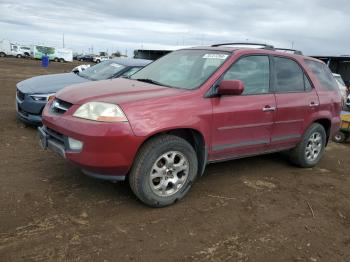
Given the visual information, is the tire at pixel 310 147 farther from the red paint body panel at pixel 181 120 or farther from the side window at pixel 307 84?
the side window at pixel 307 84

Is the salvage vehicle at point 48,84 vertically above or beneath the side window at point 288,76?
beneath

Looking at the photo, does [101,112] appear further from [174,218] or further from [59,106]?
[174,218]

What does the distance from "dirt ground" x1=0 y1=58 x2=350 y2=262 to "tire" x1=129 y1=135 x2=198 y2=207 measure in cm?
16

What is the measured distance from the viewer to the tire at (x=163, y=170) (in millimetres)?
3869

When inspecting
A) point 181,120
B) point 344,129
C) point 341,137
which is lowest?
point 341,137

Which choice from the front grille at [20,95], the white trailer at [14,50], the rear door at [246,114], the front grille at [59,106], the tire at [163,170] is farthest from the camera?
the white trailer at [14,50]

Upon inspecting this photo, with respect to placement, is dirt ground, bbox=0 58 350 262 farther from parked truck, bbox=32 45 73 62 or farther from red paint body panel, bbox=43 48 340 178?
parked truck, bbox=32 45 73 62

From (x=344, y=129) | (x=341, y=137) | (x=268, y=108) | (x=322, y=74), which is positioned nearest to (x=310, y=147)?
(x=322, y=74)

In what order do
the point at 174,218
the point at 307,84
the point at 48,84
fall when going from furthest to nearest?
the point at 48,84 < the point at 307,84 < the point at 174,218

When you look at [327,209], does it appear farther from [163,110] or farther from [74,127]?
[74,127]

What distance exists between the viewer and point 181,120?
405 cm

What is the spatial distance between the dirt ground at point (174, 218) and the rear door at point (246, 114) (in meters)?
0.56

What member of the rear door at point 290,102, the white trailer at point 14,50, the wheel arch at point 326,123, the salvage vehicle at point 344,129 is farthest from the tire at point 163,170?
the white trailer at point 14,50

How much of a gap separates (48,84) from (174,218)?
4.59 meters
